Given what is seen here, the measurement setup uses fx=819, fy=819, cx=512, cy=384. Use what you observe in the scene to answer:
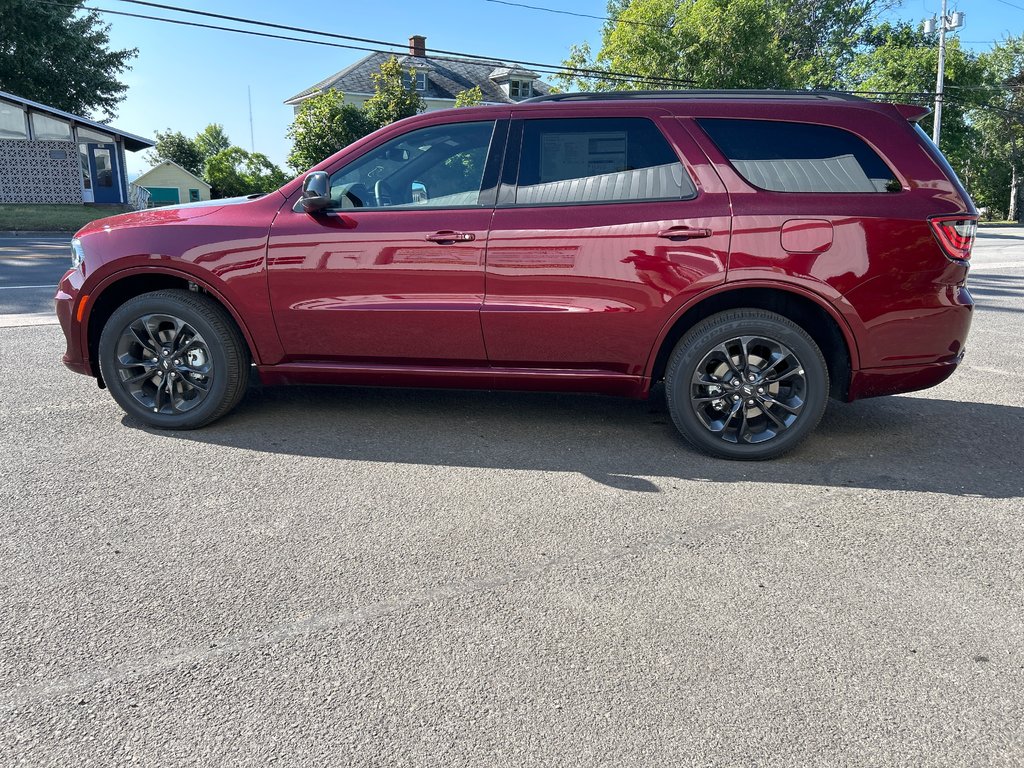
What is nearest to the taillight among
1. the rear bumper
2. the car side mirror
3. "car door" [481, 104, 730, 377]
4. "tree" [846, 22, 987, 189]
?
the rear bumper

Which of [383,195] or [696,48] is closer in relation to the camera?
[383,195]

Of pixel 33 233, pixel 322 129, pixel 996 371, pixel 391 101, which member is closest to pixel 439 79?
pixel 391 101

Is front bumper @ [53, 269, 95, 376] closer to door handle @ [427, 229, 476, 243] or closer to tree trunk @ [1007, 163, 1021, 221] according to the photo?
door handle @ [427, 229, 476, 243]

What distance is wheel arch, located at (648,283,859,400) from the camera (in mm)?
4176

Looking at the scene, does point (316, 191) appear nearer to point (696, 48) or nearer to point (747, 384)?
point (747, 384)

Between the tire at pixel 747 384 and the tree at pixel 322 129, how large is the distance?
94.4ft

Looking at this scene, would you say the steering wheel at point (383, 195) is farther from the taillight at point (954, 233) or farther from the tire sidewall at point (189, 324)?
the taillight at point (954, 233)

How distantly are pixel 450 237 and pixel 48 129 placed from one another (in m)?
36.5

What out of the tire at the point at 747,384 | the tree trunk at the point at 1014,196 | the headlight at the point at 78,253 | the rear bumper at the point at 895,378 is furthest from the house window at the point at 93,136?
the tree trunk at the point at 1014,196

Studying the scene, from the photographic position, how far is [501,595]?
9.28ft

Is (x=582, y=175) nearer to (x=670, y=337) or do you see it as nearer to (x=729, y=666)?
(x=670, y=337)

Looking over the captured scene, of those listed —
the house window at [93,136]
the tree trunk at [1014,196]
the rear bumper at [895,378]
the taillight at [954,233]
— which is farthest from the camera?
the tree trunk at [1014,196]

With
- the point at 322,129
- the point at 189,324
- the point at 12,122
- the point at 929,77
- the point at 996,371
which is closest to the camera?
the point at 189,324

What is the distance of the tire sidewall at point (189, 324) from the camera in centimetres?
455
